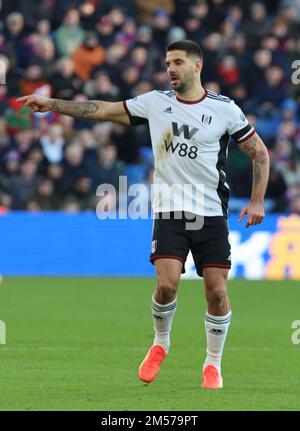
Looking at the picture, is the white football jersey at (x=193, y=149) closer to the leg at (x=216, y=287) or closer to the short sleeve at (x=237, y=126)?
the short sleeve at (x=237, y=126)

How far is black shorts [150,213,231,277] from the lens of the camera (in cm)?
893

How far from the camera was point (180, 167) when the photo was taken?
898 cm

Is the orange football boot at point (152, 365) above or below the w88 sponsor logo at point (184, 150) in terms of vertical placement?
below

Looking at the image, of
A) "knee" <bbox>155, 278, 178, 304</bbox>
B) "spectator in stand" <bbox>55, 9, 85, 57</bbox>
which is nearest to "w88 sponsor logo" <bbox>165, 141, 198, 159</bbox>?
"knee" <bbox>155, 278, 178, 304</bbox>

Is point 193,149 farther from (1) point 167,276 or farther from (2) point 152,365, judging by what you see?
(2) point 152,365

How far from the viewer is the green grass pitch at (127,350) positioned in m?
8.10

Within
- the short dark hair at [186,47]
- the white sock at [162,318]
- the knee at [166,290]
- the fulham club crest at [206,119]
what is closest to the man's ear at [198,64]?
the short dark hair at [186,47]

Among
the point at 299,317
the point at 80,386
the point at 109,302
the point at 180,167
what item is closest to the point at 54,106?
the point at 180,167

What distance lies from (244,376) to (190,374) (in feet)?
1.42

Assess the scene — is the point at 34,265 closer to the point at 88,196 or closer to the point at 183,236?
the point at 88,196

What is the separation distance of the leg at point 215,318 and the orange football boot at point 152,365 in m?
0.37

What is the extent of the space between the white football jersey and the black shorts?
3.9 inches

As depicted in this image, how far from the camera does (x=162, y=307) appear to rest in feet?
29.9

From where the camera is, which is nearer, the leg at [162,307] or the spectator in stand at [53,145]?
the leg at [162,307]
